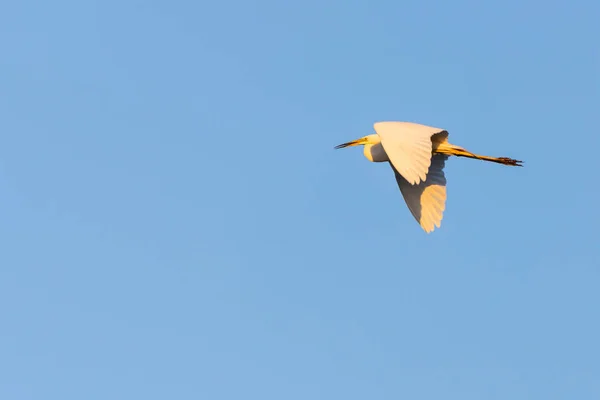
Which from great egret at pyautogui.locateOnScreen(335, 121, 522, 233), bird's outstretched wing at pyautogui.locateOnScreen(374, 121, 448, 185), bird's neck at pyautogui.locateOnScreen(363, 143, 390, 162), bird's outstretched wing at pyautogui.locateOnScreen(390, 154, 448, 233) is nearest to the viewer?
bird's outstretched wing at pyautogui.locateOnScreen(374, 121, 448, 185)

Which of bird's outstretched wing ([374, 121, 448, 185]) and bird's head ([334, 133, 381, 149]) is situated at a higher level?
bird's head ([334, 133, 381, 149])

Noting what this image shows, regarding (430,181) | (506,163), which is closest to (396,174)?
(430,181)

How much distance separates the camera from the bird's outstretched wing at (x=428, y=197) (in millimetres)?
17797

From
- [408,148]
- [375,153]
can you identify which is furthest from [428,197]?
[408,148]

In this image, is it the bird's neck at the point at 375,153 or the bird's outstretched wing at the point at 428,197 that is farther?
the bird's neck at the point at 375,153

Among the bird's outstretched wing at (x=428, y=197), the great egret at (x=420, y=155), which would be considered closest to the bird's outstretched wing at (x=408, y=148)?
the great egret at (x=420, y=155)

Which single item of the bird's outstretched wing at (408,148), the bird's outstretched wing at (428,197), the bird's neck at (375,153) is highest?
the bird's neck at (375,153)

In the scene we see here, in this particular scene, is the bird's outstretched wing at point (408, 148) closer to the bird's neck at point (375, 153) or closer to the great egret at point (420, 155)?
the great egret at point (420, 155)

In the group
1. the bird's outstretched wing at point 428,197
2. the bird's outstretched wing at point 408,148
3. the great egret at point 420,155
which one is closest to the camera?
the bird's outstretched wing at point 408,148

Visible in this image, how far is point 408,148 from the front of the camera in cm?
1541

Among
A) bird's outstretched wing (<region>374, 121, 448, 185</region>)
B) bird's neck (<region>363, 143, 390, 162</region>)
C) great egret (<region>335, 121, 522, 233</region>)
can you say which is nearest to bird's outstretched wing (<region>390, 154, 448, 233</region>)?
great egret (<region>335, 121, 522, 233</region>)

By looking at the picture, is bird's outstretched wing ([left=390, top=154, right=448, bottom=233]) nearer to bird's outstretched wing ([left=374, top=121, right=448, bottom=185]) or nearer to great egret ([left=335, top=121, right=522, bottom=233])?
great egret ([left=335, top=121, right=522, bottom=233])

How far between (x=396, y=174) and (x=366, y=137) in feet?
3.97

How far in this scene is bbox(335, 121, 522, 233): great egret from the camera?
1550cm
